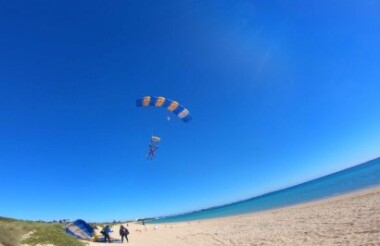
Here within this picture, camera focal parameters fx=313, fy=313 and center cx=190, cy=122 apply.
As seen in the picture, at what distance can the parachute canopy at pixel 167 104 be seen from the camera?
944 inches

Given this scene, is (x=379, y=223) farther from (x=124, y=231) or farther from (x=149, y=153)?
(x=124, y=231)

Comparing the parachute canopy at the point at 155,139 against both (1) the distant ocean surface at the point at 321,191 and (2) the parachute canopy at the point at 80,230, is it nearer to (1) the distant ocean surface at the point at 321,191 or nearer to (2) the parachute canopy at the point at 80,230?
(2) the parachute canopy at the point at 80,230

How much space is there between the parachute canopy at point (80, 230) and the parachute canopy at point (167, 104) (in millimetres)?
11950

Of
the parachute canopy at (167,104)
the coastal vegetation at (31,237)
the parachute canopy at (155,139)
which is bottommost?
the coastal vegetation at (31,237)

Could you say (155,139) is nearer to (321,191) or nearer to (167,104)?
(167,104)

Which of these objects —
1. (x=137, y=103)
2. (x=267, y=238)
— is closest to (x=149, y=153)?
(x=137, y=103)

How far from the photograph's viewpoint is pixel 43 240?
50.2 feet

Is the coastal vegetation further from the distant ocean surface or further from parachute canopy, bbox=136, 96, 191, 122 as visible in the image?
the distant ocean surface

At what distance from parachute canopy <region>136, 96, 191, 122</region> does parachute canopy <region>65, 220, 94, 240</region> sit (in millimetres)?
11950

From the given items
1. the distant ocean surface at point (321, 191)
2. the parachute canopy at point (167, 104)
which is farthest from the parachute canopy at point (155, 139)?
the distant ocean surface at point (321, 191)

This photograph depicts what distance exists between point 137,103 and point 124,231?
1072cm

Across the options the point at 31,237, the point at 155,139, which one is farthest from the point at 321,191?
the point at 31,237

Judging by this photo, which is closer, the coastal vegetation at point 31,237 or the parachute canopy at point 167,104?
the coastal vegetation at point 31,237

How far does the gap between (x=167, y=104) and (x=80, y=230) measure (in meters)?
13.3
